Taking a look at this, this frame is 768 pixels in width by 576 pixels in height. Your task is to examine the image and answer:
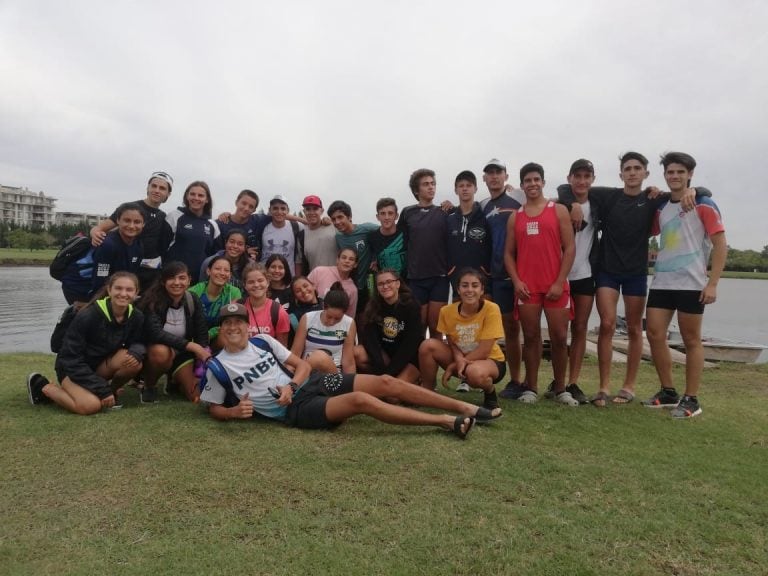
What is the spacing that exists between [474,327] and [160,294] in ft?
10.8

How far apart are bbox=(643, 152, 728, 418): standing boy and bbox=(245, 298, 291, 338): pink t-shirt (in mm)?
3853

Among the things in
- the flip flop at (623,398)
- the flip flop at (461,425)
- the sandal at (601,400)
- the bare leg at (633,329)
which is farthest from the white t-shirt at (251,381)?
the bare leg at (633,329)

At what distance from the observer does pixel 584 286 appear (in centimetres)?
588

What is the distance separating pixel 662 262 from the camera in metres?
5.54

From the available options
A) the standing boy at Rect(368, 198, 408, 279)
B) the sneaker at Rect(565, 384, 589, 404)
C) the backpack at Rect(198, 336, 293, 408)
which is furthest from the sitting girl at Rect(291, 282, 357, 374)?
the sneaker at Rect(565, 384, 589, 404)

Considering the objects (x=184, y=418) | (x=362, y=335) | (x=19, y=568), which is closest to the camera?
(x=19, y=568)

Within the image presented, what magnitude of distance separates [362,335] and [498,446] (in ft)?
6.94

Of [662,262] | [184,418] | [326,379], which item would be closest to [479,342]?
[326,379]

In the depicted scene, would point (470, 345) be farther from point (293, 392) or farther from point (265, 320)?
point (265, 320)

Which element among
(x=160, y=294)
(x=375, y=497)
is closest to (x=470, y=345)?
(x=375, y=497)

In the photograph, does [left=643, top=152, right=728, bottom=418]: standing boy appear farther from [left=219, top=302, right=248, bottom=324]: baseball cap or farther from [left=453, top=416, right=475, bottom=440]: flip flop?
[left=219, top=302, right=248, bottom=324]: baseball cap

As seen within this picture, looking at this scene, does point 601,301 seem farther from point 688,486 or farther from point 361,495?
point 361,495

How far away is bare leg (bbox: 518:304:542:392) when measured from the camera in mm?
5711

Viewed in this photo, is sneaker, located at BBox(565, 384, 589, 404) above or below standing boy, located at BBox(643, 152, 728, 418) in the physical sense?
below
